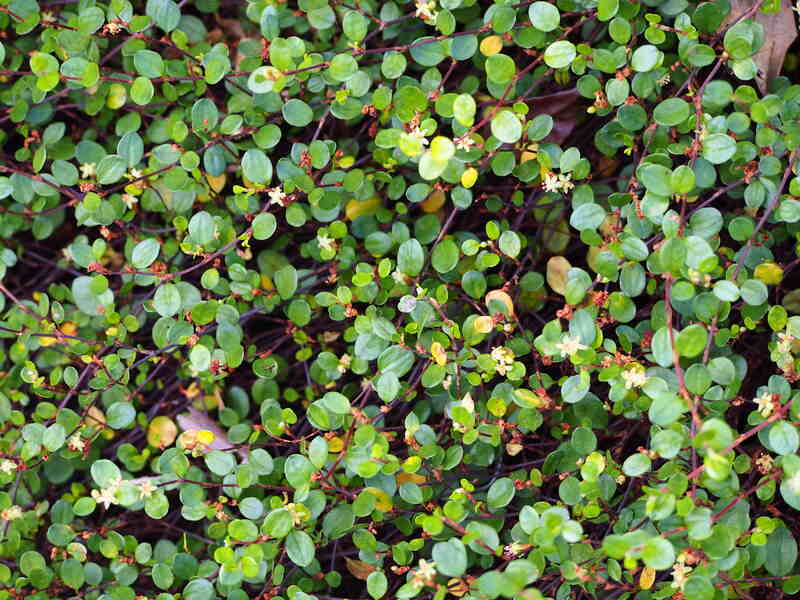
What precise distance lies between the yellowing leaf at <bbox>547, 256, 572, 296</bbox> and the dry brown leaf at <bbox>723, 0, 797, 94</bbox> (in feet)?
1.66

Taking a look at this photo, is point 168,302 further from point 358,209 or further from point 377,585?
point 377,585

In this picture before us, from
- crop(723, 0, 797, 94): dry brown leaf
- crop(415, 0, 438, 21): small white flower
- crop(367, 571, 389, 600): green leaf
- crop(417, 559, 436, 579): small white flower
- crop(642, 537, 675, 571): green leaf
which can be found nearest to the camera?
crop(642, 537, 675, 571): green leaf

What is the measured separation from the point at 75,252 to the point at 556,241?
100 cm

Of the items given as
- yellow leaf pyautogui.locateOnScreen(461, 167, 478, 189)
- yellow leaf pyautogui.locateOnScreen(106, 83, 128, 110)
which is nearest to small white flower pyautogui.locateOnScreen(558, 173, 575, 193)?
yellow leaf pyautogui.locateOnScreen(461, 167, 478, 189)

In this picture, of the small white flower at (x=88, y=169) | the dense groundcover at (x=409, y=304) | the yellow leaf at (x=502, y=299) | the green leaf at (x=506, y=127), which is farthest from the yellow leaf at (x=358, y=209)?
the small white flower at (x=88, y=169)

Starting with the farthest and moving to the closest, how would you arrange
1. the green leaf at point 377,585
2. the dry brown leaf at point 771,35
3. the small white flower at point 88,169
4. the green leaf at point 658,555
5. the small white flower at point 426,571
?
the small white flower at point 88,169, the dry brown leaf at point 771,35, the green leaf at point 377,585, the small white flower at point 426,571, the green leaf at point 658,555

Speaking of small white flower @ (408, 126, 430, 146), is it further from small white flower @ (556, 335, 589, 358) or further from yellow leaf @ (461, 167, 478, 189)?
small white flower @ (556, 335, 589, 358)

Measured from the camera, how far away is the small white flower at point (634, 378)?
1176mm

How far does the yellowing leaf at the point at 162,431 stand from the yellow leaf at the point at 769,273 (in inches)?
47.3

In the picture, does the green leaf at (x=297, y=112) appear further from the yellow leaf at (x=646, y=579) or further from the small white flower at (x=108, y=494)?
the yellow leaf at (x=646, y=579)

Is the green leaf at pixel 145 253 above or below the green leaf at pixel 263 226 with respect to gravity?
below

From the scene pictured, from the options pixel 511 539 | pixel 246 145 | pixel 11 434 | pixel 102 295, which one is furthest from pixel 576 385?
pixel 11 434

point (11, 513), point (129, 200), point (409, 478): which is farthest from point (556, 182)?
point (11, 513)

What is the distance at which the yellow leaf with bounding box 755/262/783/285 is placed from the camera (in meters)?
1.33
